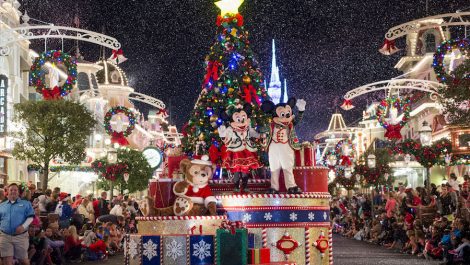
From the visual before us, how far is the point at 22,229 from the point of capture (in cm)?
1303

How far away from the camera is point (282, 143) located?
13.0 metres

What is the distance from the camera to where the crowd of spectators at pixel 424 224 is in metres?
16.9

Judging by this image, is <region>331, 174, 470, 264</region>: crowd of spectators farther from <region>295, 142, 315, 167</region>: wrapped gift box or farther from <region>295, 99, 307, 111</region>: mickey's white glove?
<region>295, 99, 307, 111</region>: mickey's white glove

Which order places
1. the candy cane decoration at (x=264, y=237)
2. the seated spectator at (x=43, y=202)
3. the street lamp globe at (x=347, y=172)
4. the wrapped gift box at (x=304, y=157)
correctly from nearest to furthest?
the candy cane decoration at (x=264, y=237), the wrapped gift box at (x=304, y=157), the seated spectator at (x=43, y=202), the street lamp globe at (x=347, y=172)

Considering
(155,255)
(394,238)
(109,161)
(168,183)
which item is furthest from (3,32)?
(109,161)

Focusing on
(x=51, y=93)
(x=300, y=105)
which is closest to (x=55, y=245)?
(x=51, y=93)

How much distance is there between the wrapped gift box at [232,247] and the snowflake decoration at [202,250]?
0.93 feet

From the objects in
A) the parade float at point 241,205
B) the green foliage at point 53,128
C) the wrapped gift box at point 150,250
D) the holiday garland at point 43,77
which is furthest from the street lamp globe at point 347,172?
the wrapped gift box at point 150,250

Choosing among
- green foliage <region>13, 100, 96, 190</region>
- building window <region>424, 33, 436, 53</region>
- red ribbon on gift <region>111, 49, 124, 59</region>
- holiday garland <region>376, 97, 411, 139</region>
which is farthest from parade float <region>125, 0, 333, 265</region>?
building window <region>424, 33, 436, 53</region>

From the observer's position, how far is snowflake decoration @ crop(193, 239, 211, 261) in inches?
439

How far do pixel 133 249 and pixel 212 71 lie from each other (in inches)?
195

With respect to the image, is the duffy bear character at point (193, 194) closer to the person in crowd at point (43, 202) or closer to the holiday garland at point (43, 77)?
the person in crowd at point (43, 202)

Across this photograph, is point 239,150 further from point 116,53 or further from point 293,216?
point 116,53

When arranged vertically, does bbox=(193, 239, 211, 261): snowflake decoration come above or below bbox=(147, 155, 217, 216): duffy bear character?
below
